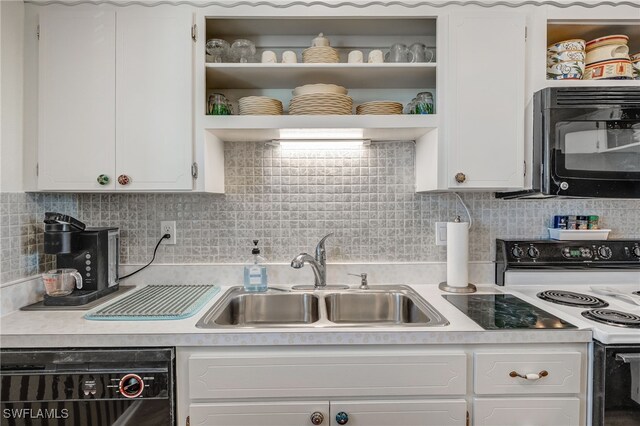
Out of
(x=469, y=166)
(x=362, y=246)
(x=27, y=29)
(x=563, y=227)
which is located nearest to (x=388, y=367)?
(x=362, y=246)

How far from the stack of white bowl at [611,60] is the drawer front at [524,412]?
128 centimetres

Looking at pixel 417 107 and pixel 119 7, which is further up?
pixel 119 7

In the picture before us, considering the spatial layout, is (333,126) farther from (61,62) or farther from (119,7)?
(61,62)

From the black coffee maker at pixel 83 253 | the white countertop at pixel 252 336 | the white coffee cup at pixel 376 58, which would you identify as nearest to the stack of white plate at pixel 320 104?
the white coffee cup at pixel 376 58

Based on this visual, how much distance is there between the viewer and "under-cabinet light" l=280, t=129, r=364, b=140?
150cm

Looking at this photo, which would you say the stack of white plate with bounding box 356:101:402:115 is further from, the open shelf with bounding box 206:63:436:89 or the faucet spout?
the faucet spout

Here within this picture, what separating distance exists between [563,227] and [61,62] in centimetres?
232

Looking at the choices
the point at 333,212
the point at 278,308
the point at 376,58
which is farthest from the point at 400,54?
the point at 278,308

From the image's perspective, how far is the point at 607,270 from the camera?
169 centimetres

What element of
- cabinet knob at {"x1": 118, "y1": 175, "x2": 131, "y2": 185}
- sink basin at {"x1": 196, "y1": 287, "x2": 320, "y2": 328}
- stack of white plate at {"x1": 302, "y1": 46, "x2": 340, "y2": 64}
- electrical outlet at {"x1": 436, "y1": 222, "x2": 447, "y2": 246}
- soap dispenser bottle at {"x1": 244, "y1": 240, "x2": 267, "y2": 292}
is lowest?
sink basin at {"x1": 196, "y1": 287, "x2": 320, "y2": 328}

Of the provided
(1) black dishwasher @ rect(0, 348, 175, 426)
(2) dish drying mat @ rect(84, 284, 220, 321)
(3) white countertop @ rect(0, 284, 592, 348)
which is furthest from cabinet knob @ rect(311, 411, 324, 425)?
(2) dish drying mat @ rect(84, 284, 220, 321)

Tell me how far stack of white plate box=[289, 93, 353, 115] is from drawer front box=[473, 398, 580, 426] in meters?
1.17

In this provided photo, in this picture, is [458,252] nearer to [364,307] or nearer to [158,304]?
[364,307]

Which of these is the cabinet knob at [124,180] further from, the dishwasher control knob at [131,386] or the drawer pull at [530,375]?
the drawer pull at [530,375]
